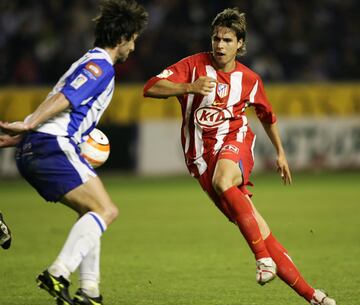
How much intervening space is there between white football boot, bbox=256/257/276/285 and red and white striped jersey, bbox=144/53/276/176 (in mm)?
1031

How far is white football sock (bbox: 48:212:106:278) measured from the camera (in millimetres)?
5312

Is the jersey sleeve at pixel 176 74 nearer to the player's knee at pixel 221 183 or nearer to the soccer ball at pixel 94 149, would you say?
the soccer ball at pixel 94 149

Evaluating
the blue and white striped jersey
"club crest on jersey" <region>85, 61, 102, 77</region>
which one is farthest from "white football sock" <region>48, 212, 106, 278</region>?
"club crest on jersey" <region>85, 61, 102, 77</region>

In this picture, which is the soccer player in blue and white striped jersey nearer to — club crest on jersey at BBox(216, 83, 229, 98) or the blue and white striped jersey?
the blue and white striped jersey

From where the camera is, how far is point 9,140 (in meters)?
5.89

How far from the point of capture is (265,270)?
6.00 meters

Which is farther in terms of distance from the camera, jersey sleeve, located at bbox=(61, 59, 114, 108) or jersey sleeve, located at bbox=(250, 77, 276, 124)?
jersey sleeve, located at bbox=(250, 77, 276, 124)

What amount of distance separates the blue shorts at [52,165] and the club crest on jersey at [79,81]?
0.34m

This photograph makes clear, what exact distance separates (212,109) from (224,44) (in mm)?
504

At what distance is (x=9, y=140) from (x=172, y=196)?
26.8 feet

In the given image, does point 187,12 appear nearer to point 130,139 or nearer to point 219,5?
point 219,5

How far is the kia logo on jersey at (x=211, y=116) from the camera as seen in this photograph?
683 cm

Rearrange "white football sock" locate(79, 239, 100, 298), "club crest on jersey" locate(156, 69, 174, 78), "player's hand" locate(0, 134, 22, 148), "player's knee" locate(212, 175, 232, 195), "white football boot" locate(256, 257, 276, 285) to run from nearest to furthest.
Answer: "white football sock" locate(79, 239, 100, 298)
"player's hand" locate(0, 134, 22, 148)
"white football boot" locate(256, 257, 276, 285)
"player's knee" locate(212, 175, 232, 195)
"club crest on jersey" locate(156, 69, 174, 78)

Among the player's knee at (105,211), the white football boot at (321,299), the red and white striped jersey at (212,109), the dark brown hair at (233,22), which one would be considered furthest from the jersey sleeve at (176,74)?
the white football boot at (321,299)
